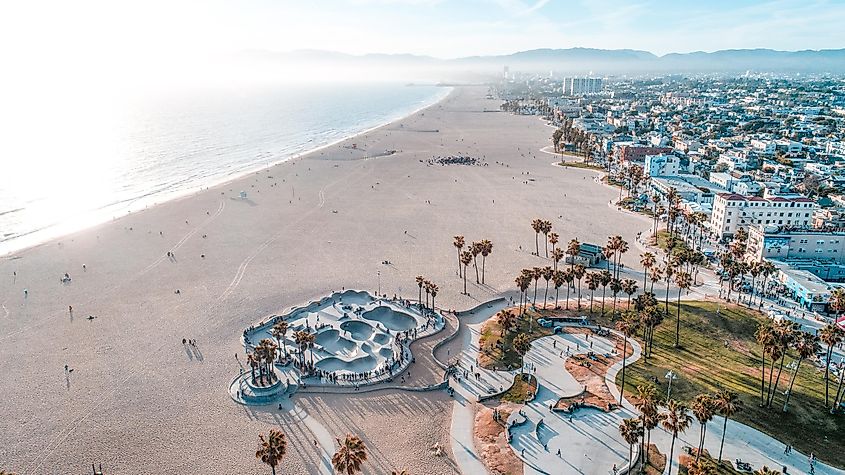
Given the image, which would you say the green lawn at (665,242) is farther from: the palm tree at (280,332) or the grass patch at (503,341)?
the palm tree at (280,332)

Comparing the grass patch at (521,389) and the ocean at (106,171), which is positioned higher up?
the ocean at (106,171)

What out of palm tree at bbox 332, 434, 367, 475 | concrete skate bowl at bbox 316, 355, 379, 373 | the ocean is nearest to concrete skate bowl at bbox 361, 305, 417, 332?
concrete skate bowl at bbox 316, 355, 379, 373

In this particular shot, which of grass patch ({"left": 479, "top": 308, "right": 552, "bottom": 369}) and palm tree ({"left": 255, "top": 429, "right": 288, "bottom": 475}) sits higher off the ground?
palm tree ({"left": 255, "top": 429, "right": 288, "bottom": 475})

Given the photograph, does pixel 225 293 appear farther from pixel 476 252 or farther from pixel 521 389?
pixel 521 389

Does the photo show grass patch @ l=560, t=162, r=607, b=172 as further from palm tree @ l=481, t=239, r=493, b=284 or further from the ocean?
the ocean

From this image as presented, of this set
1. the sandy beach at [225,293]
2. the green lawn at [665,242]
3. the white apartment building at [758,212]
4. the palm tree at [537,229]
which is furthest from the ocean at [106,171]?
the white apartment building at [758,212]

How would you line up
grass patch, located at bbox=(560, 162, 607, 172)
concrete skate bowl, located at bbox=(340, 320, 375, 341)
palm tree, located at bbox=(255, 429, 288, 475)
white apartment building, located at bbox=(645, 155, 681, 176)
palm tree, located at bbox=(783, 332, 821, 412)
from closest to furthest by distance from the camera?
palm tree, located at bbox=(255, 429, 288, 475), palm tree, located at bbox=(783, 332, 821, 412), concrete skate bowl, located at bbox=(340, 320, 375, 341), white apartment building, located at bbox=(645, 155, 681, 176), grass patch, located at bbox=(560, 162, 607, 172)

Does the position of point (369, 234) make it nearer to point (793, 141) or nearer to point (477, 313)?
point (477, 313)
